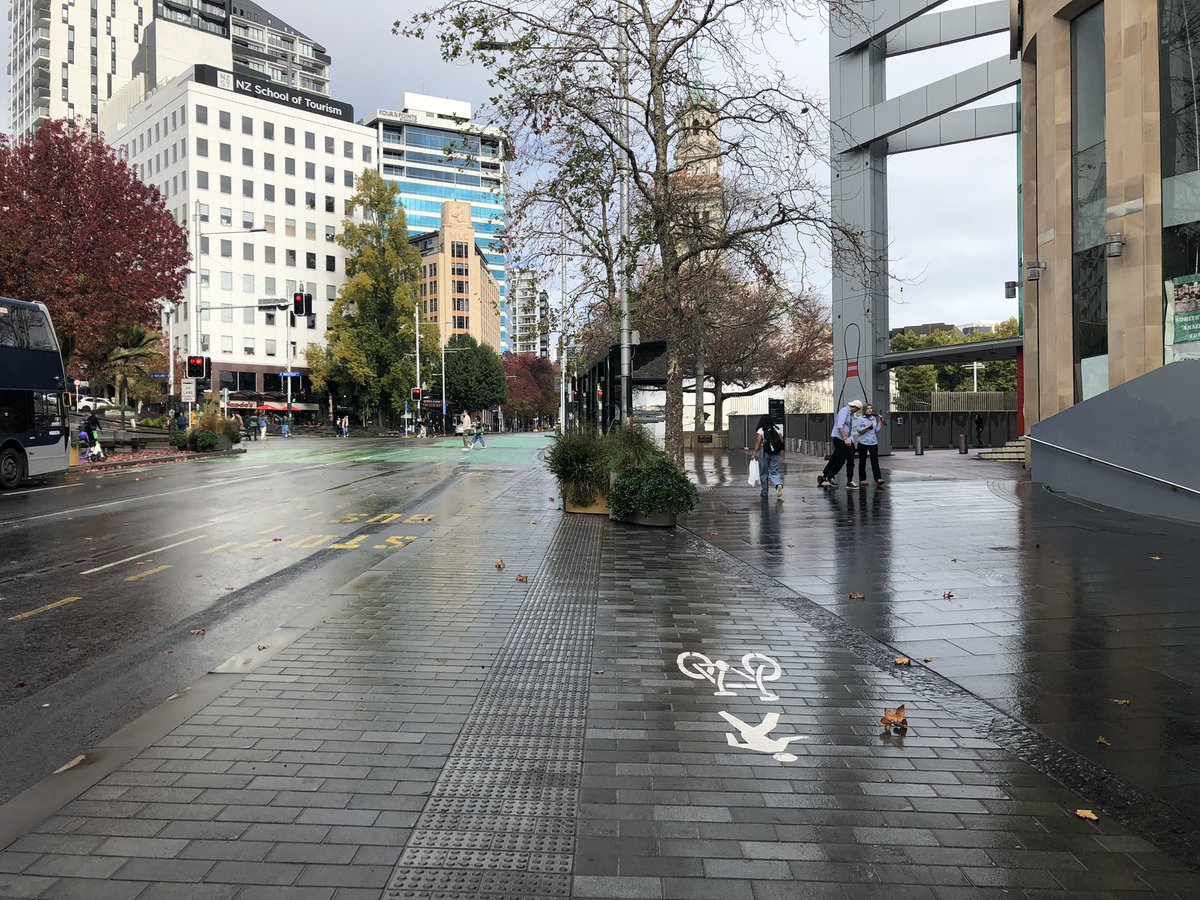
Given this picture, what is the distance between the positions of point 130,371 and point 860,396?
160ft

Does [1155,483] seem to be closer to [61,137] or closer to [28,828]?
[28,828]

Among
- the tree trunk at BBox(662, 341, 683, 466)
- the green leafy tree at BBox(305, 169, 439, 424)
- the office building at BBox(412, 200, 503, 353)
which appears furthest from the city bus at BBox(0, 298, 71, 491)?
the office building at BBox(412, 200, 503, 353)

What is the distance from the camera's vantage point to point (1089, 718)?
15.4 feet

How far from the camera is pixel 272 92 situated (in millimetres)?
77750

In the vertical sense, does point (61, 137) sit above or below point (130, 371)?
above

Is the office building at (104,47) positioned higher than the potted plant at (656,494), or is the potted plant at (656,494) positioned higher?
the office building at (104,47)

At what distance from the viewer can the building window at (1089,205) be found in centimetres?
1650

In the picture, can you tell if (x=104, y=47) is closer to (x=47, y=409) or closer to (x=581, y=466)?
(x=47, y=409)

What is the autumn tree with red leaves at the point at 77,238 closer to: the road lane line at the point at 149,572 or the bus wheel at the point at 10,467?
the bus wheel at the point at 10,467

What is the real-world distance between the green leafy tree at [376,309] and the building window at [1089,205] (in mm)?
57366

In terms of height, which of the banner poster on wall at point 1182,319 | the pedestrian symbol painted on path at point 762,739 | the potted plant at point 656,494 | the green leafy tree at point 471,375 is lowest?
the pedestrian symbol painted on path at point 762,739

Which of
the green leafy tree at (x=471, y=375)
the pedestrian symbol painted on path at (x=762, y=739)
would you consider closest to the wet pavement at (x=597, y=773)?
the pedestrian symbol painted on path at (x=762, y=739)

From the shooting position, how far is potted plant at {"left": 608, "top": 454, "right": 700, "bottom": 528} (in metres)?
13.0

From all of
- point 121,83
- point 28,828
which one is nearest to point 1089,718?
point 28,828
